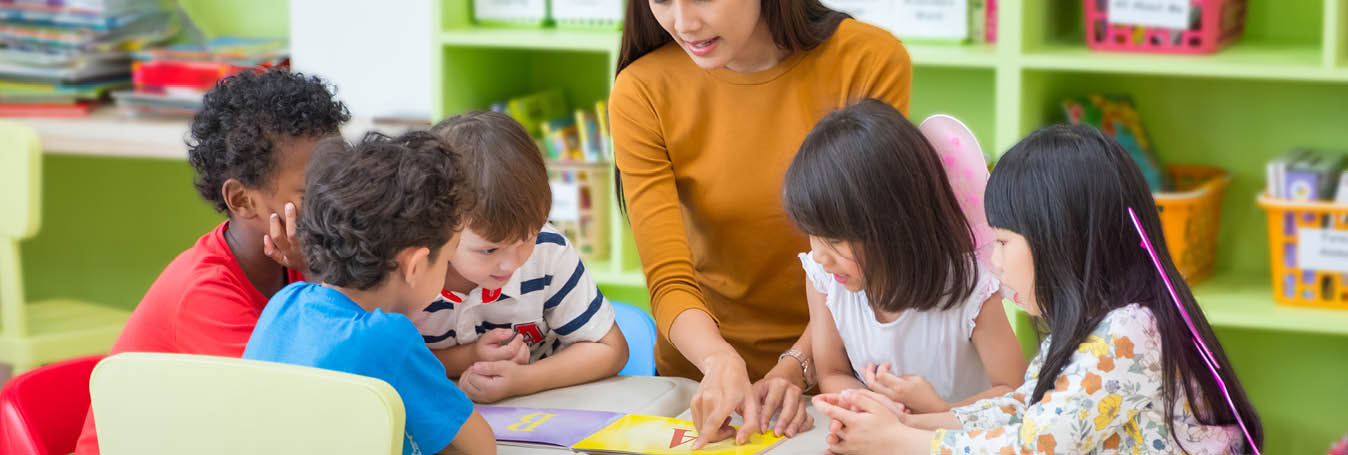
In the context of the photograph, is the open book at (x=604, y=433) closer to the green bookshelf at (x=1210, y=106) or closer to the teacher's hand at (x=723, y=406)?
the teacher's hand at (x=723, y=406)

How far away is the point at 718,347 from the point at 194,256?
0.56 meters

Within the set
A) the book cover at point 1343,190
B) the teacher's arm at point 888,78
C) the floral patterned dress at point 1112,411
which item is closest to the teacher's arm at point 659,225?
the teacher's arm at point 888,78

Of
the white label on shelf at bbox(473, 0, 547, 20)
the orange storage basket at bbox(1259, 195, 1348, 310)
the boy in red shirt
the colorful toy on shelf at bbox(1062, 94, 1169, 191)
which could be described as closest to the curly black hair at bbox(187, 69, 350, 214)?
the boy in red shirt

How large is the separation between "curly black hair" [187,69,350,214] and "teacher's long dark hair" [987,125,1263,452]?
0.74 meters

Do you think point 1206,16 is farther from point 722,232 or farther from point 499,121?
point 499,121

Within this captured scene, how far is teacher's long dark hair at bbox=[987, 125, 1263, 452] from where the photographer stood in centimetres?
113

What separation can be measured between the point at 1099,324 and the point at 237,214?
2.85 ft

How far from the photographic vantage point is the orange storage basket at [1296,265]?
2.21 meters

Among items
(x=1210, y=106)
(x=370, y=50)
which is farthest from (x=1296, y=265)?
(x=370, y=50)

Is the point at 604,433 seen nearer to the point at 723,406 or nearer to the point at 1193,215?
the point at 723,406

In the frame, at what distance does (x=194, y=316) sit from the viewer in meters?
1.33

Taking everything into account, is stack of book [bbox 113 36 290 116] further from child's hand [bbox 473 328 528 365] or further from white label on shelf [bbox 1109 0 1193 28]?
white label on shelf [bbox 1109 0 1193 28]

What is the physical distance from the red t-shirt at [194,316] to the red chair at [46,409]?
0.07m

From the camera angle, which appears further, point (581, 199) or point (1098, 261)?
point (581, 199)
